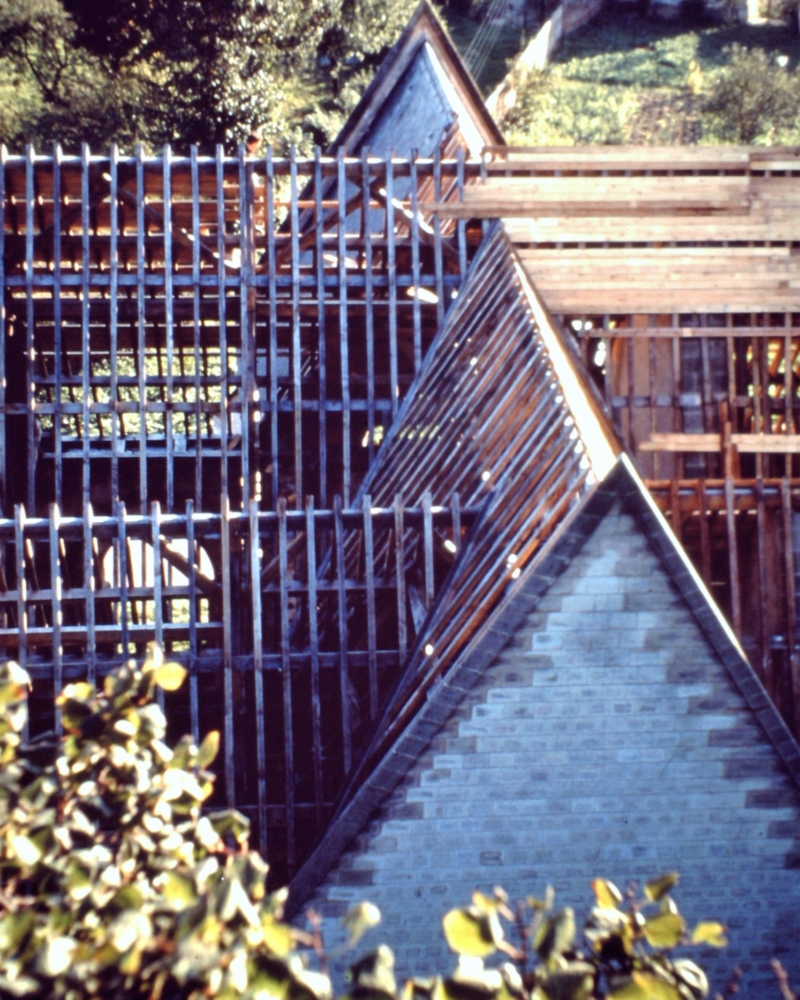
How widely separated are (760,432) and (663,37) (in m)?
33.5

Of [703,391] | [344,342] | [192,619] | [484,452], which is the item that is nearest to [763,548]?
[703,391]

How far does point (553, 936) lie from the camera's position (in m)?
2.35

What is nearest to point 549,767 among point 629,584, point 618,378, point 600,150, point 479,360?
point 629,584

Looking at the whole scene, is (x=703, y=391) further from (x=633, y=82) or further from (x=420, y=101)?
(x=633, y=82)

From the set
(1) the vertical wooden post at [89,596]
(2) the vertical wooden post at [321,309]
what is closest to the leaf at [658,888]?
(1) the vertical wooden post at [89,596]

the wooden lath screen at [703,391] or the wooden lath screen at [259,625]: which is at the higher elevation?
the wooden lath screen at [703,391]

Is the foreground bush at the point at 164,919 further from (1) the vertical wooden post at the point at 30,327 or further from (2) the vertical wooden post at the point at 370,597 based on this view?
(1) the vertical wooden post at the point at 30,327

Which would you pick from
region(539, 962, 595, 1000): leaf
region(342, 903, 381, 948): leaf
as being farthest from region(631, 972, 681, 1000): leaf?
region(342, 903, 381, 948): leaf

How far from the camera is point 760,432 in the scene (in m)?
10.3

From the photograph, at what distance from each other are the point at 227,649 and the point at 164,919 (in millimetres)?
5493

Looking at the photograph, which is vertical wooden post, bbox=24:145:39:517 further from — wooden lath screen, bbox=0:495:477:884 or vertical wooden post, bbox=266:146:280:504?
wooden lath screen, bbox=0:495:477:884

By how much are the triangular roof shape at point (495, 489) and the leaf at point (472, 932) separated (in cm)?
352

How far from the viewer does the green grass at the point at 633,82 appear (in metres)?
31.7

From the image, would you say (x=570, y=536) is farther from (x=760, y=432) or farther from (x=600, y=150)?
(x=600, y=150)
